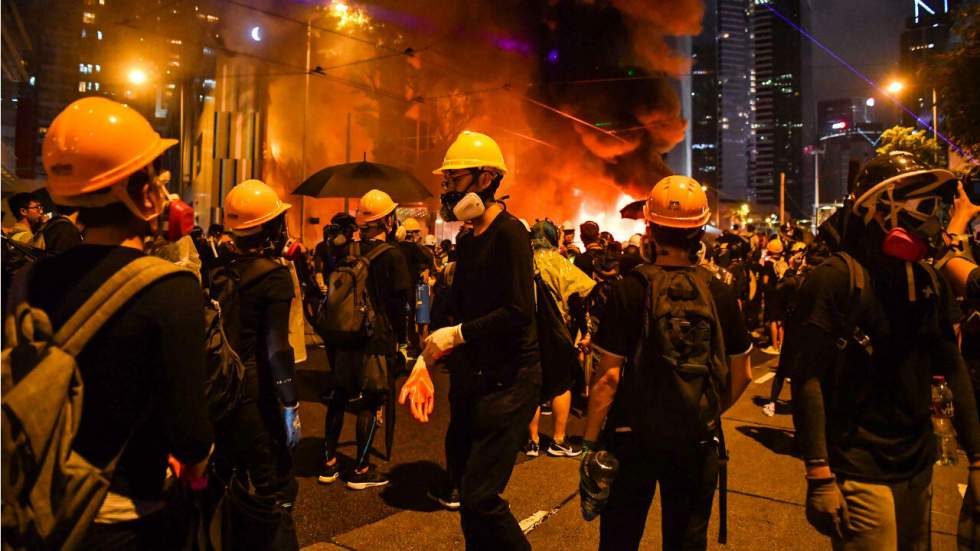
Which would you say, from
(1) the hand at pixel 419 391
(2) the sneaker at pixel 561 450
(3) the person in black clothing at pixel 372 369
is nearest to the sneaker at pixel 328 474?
(3) the person in black clothing at pixel 372 369

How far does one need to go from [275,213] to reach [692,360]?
7.58 feet

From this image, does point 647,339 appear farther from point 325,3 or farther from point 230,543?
point 325,3

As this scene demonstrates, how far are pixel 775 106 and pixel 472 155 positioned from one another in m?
189

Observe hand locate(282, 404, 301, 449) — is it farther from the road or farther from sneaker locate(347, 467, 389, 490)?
sneaker locate(347, 467, 389, 490)

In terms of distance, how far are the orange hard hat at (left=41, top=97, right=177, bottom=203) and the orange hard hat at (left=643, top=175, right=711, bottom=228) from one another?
5.98 ft

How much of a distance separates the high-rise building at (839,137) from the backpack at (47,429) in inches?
5390

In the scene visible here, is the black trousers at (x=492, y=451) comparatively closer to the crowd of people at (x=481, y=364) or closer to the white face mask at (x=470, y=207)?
the crowd of people at (x=481, y=364)

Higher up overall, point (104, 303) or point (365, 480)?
point (104, 303)

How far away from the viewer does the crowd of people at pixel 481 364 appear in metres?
1.56

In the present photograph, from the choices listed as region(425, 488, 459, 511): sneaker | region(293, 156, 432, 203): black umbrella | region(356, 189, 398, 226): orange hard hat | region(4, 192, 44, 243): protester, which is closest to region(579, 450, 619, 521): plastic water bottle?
region(425, 488, 459, 511): sneaker

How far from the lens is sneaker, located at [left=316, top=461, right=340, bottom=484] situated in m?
4.85

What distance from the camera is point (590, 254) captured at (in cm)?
801

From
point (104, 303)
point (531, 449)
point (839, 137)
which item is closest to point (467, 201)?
point (104, 303)

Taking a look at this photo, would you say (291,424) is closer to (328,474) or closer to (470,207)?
(470,207)
